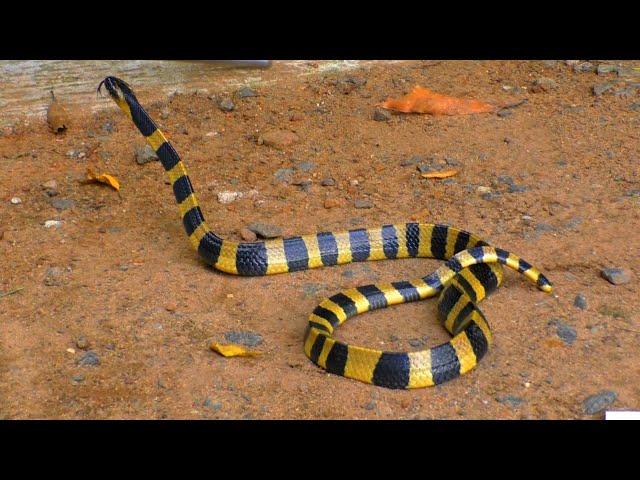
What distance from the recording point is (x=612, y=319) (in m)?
5.76

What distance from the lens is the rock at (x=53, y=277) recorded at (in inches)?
252

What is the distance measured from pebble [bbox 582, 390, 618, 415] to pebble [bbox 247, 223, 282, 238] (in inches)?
124

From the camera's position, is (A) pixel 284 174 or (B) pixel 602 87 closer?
(A) pixel 284 174

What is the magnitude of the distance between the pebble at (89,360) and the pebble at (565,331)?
10.3ft

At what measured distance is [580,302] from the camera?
596 cm

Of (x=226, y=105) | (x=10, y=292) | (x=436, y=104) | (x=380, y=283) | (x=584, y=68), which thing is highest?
(x=584, y=68)

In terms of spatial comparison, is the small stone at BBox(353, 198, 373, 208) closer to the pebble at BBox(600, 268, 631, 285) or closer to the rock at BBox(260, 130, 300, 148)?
the rock at BBox(260, 130, 300, 148)

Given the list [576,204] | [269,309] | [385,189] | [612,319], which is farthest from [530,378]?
[385,189]

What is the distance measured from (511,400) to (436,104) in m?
4.74

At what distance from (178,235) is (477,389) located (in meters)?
3.25

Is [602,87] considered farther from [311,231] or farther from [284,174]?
[311,231]

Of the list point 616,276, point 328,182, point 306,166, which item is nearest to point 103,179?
point 306,166

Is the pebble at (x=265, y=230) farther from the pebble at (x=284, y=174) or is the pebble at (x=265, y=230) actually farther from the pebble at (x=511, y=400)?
the pebble at (x=511, y=400)

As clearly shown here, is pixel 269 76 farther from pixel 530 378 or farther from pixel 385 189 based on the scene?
pixel 530 378
